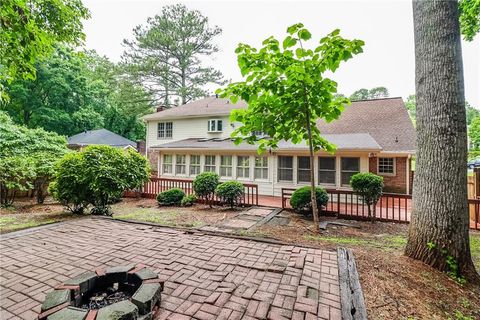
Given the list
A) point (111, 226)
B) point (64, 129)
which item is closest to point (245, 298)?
point (111, 226)

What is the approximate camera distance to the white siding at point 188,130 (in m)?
15.1

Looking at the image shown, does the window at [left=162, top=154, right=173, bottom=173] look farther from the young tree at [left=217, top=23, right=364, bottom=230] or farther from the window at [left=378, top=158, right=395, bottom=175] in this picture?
Result: the window at [left=378, top=158, right=395, bottom=175]

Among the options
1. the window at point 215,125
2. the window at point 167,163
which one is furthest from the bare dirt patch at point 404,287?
the window at point 215,125

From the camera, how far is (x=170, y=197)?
8.71 m

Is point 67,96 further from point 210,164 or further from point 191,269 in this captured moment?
point 191,269

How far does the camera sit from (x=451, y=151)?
10.6 ft

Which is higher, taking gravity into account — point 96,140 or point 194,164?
point 96,140

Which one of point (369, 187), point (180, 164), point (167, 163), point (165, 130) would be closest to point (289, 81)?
point (369, 187)

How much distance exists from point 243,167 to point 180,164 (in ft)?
14.2

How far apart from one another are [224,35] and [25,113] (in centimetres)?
2186

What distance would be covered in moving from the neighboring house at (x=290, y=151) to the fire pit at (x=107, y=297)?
29.8 ft

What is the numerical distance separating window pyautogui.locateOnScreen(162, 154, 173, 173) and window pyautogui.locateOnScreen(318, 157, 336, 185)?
899cm

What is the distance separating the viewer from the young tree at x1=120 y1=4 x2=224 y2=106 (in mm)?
20969

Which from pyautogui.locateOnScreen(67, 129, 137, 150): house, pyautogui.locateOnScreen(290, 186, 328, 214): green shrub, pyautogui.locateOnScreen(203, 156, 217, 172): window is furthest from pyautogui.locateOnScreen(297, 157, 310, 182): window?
pyautogui.locateOnScreen(67, 129, 137, 150): house
